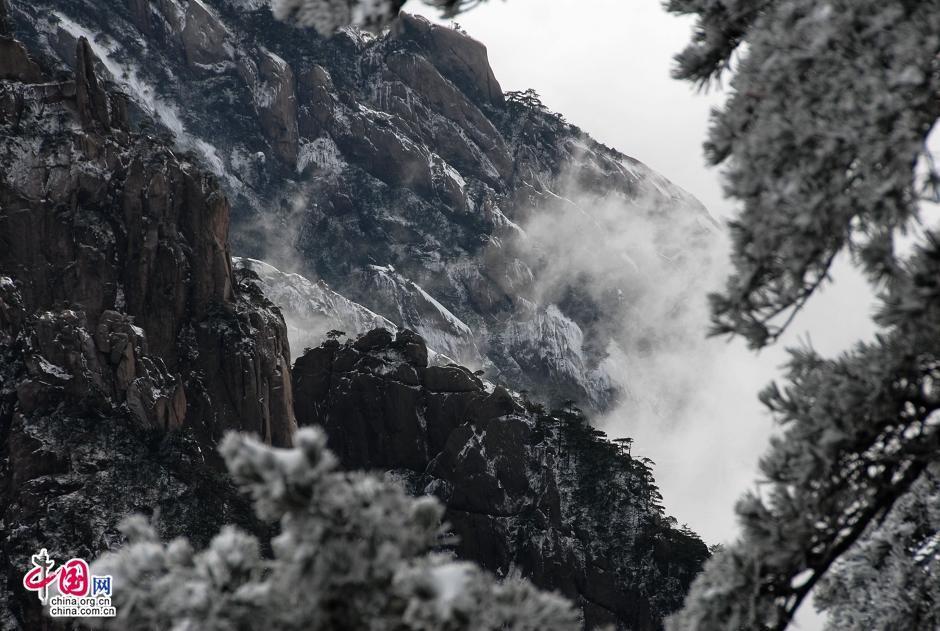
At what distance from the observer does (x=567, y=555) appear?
59594 millimetres

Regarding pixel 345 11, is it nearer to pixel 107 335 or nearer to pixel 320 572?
pixel 320 572

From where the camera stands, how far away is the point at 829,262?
4.73 meters

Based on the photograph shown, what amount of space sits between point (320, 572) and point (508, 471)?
5911 centimetres

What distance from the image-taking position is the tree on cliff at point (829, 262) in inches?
167

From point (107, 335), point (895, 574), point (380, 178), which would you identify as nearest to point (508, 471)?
point (107, 335)

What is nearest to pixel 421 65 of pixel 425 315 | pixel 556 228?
pixel 556 228

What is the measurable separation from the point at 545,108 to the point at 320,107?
54.7 m

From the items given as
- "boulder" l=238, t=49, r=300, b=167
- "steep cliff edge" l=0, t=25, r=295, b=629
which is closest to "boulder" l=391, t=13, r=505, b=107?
"boulder" l=238, t=49, r=300, b=167

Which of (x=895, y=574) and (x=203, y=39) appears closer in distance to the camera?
(x=895, y=574)

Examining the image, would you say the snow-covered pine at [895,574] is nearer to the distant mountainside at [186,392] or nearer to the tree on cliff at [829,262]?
the tree on cliff at [829,262]

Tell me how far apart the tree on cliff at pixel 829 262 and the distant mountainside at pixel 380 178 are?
406 feet

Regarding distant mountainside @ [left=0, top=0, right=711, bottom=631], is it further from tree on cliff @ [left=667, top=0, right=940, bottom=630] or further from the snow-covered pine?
the snow-covered pine

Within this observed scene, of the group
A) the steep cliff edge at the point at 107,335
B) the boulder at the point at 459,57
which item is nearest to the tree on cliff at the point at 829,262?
the steep cliff edge at the point at 107,335

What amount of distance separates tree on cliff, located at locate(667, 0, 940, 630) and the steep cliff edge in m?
40.4
